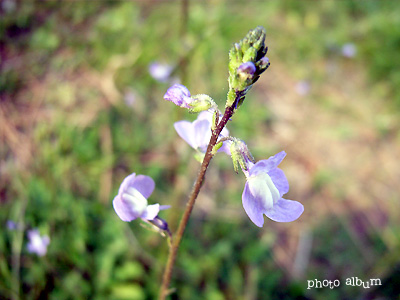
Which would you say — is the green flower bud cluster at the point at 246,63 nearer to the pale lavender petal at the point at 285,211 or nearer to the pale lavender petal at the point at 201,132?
the pale lavender petal at the point at 201,132

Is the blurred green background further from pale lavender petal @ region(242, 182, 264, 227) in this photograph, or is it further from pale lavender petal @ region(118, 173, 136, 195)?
pale lavender petal @ region(242, 182, 264, 227)

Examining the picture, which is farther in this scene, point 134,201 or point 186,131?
point 186,131

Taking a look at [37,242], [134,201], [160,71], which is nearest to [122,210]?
[134,201]

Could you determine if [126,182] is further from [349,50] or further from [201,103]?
[349,50]

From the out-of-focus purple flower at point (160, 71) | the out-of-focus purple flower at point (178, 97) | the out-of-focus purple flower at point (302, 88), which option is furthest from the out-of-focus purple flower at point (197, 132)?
the out-of-focus purple flower at point (302, 88)

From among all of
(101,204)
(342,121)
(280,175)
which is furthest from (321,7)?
(280,175)

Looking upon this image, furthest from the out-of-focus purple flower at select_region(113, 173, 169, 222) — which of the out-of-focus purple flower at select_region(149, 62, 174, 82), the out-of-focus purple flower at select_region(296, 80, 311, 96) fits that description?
the out-of-focus purple flower at select_region(296, 80, 311, 96)
